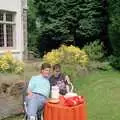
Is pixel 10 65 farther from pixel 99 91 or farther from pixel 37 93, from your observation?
pixel 37 93

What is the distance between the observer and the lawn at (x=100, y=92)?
11016 millimetres

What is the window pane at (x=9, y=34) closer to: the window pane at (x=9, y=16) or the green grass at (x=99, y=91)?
the window pane at (x=9, y=16)

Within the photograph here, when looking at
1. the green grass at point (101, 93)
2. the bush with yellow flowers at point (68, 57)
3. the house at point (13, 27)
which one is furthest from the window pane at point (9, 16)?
the green grass at point (101, 93)

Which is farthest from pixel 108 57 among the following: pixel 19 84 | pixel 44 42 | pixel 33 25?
pixel 19 84

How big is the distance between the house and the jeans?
13221mm

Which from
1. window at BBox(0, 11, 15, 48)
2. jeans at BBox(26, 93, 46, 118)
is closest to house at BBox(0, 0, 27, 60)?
window at BBox(0, 11, 15, 48)

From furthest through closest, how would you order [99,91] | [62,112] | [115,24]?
[115,24] < [99,91] < [62,112]

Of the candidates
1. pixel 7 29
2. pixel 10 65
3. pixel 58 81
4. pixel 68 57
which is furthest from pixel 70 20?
pixel 58 81

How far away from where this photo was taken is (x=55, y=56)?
61.1 ft

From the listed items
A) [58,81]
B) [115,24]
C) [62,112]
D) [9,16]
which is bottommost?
[62,112]

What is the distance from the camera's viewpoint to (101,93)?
14.1 metres

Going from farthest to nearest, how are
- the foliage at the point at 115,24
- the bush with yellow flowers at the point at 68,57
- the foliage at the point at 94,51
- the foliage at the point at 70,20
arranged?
the foliage at the point at 70,20 → the foliage at the point at 94,51 → the foliage at the point at 115,24 → the bush with yellow flowers at the point at 68,57

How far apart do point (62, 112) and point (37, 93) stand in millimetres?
696

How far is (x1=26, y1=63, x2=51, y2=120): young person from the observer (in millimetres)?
8375
